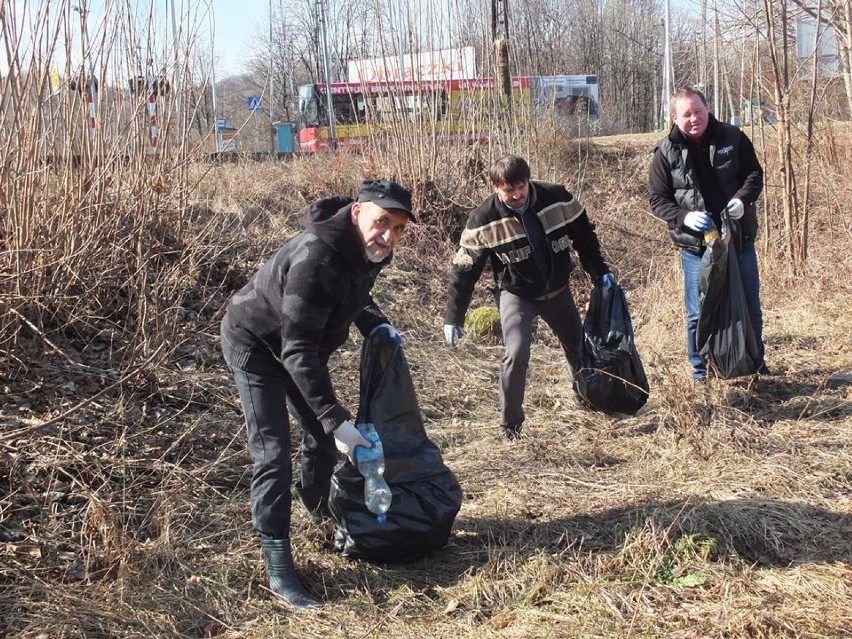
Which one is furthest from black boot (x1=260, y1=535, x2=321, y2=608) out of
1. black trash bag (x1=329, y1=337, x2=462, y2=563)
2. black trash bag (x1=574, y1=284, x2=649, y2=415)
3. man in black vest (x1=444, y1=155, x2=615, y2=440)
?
black trash bag (x1=574, y1=284, x2=649, y2=415)

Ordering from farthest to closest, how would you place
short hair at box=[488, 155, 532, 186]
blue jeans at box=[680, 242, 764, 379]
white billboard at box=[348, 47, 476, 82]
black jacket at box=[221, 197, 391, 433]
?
white billboard at box=[348, 47, 476, 82] → blue jeans at box=[680, 242, 764, 379] → short hair at box=[488, 155, 532, 186] → black jacket at box=[221, 197, 391, 433]

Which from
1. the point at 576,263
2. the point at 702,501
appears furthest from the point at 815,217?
the point at 702,501

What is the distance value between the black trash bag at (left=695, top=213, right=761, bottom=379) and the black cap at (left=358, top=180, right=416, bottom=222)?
2.41m

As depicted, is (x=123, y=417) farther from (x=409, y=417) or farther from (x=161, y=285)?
(x=409, y=417)

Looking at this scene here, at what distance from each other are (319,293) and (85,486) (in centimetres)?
148

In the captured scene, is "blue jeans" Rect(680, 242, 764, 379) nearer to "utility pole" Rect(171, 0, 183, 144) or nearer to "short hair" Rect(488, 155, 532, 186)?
"short hair" Rect(488, 155, 532, 186)

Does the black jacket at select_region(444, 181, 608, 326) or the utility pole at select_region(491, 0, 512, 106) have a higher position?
the utility pole at select_region(491, 0, 512, 106)

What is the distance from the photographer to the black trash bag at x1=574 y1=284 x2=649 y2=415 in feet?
14.0

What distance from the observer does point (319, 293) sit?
268cm

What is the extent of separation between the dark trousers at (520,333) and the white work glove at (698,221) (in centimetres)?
84

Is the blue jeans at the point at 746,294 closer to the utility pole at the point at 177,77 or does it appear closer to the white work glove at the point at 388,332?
the white work glove at the point at 388,332

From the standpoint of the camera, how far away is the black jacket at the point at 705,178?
4613mm

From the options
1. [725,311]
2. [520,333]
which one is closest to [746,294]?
[725,311]

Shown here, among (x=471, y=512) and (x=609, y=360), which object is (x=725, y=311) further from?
(x=471, y=512)
